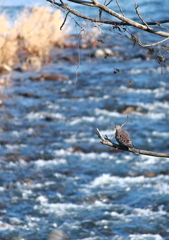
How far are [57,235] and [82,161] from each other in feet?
7.98

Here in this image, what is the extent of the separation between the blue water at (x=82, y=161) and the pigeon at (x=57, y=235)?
141mm

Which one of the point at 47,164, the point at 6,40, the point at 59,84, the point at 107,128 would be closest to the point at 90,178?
the point at 47,164

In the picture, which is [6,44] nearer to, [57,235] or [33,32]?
[33,32]

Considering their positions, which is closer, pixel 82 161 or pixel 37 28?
pixel 82 161

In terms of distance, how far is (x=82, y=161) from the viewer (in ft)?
23.1

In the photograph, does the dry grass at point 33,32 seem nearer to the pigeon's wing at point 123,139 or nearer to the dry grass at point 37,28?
the dry grass at point 37,28

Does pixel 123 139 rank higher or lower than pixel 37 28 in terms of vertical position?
lower

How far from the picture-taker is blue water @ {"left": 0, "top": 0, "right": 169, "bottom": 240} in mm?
5176

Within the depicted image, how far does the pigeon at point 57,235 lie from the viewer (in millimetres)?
4637

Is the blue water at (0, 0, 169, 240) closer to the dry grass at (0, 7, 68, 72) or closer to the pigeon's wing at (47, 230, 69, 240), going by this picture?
the pigeon's wing at (47, 230, 69, 240)

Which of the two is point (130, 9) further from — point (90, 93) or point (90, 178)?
point (90, 178)

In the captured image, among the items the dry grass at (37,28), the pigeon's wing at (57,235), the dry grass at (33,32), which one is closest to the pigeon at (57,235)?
the pigeon's wing at (57,235)

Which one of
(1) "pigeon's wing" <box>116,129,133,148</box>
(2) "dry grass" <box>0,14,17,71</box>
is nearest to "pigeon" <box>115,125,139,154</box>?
(1) "pigeon's wing" <box>116,129,133,148</box>

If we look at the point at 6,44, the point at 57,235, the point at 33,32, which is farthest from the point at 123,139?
the point at 33,32
